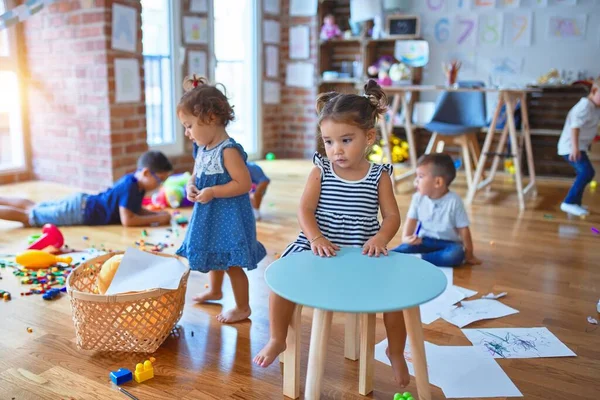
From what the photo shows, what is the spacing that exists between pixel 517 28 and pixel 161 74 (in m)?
2.91

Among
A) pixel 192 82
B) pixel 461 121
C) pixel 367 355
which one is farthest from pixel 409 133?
pixel 367 355

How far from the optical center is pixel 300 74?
552 cm

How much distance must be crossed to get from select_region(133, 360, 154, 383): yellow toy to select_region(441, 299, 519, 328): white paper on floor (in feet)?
3.16

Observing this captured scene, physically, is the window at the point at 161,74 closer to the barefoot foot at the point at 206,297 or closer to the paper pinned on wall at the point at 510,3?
the barefoot foot at the point at 206,297

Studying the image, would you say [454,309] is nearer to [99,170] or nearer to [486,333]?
[486,333]

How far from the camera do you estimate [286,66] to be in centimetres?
560

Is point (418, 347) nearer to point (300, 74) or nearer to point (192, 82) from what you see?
point (192, 82)

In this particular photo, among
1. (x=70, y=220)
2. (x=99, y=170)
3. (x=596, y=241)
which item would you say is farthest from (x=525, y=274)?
(x=99, y=170)

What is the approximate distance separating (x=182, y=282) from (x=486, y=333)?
954 millimetres

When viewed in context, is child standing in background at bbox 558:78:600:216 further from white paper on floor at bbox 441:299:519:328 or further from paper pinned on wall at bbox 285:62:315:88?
paper pinned on wall at bbox 285:62:315:88

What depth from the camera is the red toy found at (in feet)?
8.30

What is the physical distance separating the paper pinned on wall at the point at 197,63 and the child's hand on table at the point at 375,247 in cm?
350

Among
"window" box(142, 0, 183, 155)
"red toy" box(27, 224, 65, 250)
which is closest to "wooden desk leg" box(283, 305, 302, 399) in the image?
"red toy" box(27, 224, 65, 250)

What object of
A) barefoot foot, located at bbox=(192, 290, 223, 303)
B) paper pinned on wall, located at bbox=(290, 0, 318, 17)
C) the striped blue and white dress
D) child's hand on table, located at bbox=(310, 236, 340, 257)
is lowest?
barefoot foot, located at bbox=(192, 290, 223, 303)
